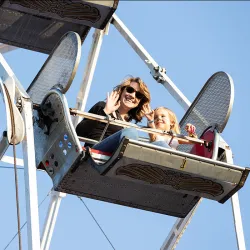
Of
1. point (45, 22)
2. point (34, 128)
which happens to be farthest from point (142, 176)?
point (45, 22)

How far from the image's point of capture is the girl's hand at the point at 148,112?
1728 centimetres

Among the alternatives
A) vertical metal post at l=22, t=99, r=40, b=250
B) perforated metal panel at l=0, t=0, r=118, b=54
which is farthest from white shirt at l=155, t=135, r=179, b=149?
perforated metal panel at l=0, t=0, r=118, b=54

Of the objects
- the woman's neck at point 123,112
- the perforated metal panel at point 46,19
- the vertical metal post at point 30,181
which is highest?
the perforated metal panel at point 46,19

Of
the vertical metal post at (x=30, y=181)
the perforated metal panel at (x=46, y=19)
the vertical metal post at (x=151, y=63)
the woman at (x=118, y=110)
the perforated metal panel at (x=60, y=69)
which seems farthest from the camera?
the vertical metal post at (x=151, y=63)

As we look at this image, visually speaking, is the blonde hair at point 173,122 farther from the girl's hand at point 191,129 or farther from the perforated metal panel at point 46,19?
the perforated metal panel at point 46,19

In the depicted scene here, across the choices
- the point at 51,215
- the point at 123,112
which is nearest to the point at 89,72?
the point at 51,215

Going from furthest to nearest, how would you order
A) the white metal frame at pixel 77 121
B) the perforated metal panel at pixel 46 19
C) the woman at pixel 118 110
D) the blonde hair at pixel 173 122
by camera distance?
the perforated metal panel at pixel 46 19 < the blonde hair at pixel 173 122 < the white metal frame at pixel 77 121 < the woman at pixel 118 110

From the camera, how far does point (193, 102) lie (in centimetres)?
1833

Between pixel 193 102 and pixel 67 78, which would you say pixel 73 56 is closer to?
pixel 67 78

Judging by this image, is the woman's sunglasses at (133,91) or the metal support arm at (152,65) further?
the metal support arm at (152,65)

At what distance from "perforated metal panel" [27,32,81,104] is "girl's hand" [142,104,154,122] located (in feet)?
3.17

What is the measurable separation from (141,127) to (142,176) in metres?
0.55

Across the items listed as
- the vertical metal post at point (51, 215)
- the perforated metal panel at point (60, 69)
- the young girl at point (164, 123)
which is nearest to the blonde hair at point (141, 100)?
the young girl at point (164, 123)

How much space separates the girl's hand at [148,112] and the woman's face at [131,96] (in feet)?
0.35
